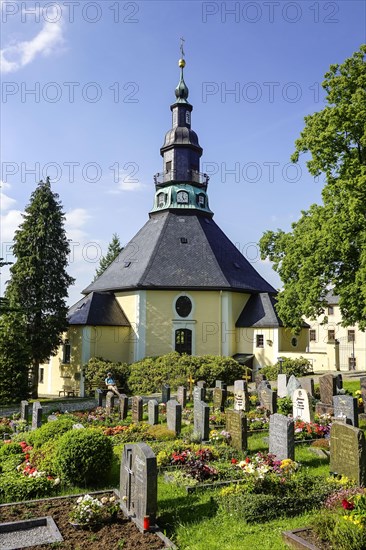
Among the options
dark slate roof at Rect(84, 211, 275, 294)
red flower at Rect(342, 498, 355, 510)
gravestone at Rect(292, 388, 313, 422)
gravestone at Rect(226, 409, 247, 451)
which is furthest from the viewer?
dark slate roof at Rect(84, 211, 275, 294)

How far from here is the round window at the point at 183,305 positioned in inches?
1238

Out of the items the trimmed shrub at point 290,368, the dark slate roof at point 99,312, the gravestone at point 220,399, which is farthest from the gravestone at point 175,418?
the dark slate roof at point 99,312

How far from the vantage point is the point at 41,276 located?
27516 millimetres

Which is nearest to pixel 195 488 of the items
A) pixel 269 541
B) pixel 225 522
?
pixel 225 522

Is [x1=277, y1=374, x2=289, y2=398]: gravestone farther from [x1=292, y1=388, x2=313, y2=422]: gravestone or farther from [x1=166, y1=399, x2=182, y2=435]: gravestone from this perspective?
[x1=166, y1=399, x2=182, y2=435]: gravestone

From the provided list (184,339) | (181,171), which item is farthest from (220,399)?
(181,171)

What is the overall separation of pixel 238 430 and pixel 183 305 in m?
19.8

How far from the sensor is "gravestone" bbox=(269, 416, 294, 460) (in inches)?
400

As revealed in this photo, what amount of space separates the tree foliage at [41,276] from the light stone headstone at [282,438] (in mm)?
19033


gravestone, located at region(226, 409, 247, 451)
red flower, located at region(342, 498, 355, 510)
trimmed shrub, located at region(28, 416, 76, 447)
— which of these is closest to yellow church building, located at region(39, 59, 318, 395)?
trimmed shrub, located at region(28, 416, 76, 447)

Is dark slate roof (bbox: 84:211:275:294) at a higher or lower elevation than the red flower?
higher

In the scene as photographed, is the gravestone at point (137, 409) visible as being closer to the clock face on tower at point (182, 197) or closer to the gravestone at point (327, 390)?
the gravestone at point (327, 390)

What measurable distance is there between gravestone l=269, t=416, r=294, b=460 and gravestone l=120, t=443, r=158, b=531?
148 inches

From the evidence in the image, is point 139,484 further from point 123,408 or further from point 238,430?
point 123,408
